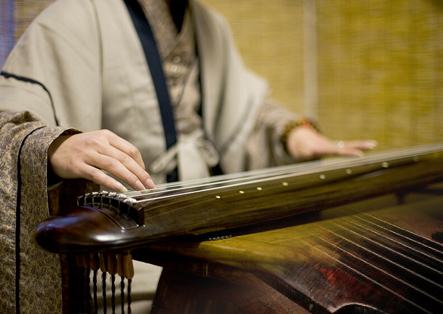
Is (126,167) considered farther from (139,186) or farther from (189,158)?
(189,158)

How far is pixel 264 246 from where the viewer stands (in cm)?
43

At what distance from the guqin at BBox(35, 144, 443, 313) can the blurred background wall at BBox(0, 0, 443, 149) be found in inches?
43.6

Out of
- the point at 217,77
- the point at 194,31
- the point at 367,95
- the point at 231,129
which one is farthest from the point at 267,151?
the point at 367,95

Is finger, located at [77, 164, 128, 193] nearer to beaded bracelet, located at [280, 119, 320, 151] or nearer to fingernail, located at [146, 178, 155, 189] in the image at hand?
fingernail, located at [146, 178, 155, 189]

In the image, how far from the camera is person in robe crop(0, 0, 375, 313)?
21.7 inches

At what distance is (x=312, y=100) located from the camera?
6.88ft

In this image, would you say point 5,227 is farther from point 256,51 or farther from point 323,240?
point 256,51

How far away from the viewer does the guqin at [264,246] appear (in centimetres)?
39

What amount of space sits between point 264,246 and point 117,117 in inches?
23.0

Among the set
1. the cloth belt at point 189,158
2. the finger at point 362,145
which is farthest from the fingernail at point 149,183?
the finger at point 362,145

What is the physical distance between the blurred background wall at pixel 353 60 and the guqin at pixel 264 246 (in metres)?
→ 1.11

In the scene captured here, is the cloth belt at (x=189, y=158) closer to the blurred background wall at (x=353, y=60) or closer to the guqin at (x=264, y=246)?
Answer: the guqin at (x=264, y=246)

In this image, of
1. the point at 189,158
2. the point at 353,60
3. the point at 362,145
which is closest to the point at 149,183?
the point at 189,158

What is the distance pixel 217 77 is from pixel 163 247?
33.3 inches
